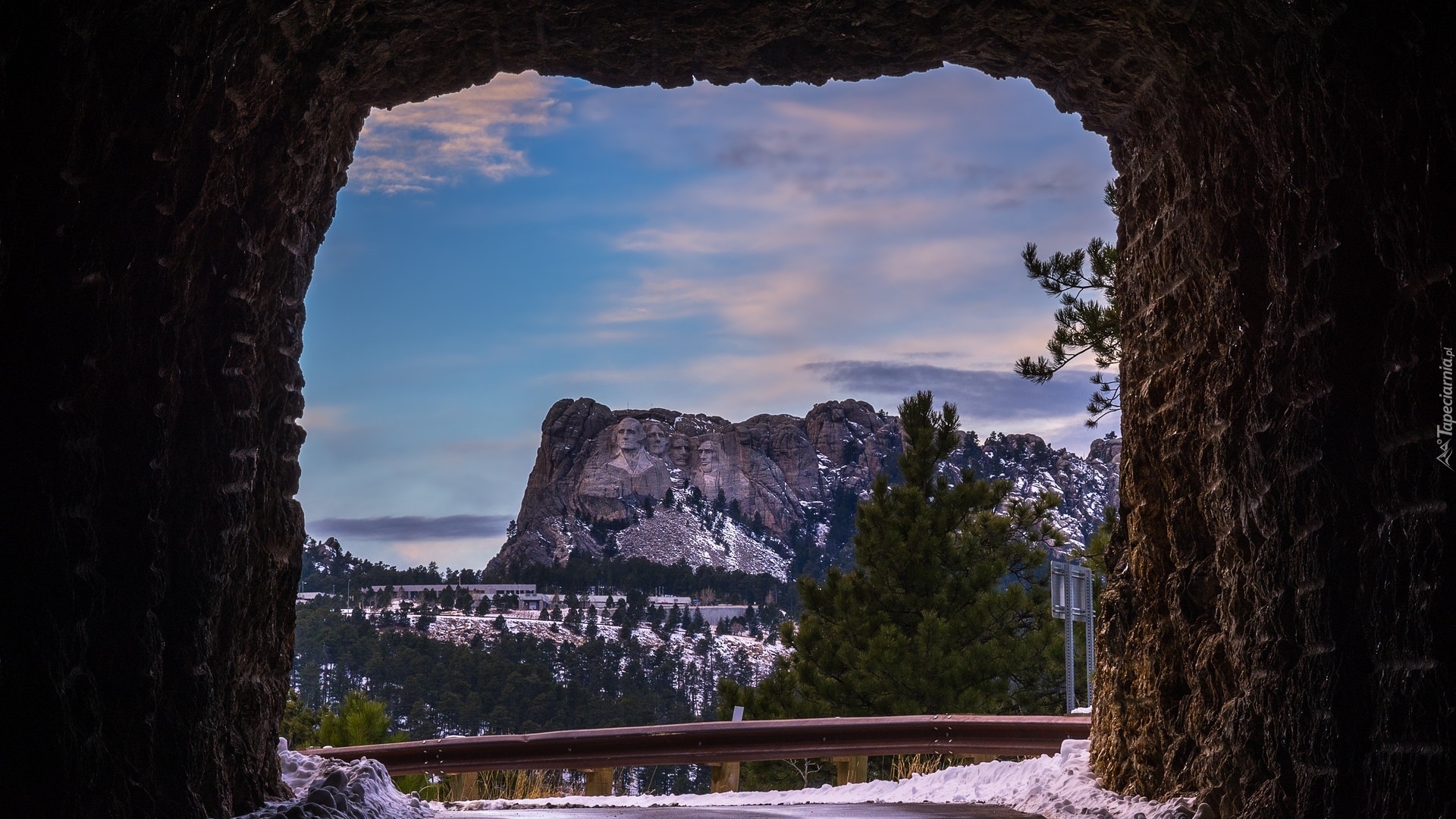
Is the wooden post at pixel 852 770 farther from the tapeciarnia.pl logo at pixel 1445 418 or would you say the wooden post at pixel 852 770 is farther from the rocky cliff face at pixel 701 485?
the rocky cliff face at pixel 701 485

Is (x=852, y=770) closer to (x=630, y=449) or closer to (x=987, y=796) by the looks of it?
(x=987, y=796)

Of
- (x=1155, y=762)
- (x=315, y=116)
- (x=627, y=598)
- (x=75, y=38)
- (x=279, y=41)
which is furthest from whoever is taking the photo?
(x=627, y=598)

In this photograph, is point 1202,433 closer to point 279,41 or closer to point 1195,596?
point 1195,596

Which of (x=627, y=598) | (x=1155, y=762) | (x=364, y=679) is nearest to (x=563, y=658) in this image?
(x=364, y=679)

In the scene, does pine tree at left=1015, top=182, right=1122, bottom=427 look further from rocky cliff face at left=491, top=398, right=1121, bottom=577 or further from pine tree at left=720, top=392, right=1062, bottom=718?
rocky cliff face at left=491, top=398, right=1121, bottom=577

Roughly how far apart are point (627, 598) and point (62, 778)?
49.9 m

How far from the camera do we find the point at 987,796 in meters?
6.65

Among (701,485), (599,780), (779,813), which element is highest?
(701,485)

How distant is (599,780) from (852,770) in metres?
1.91

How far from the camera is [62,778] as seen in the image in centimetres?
340

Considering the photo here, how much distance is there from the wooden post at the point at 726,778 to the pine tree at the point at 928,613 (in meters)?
8.48

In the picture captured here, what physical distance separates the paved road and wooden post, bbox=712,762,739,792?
4.98 ft

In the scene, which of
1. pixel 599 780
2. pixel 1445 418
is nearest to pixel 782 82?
pixel 1445 418

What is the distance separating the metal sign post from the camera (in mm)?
9711
